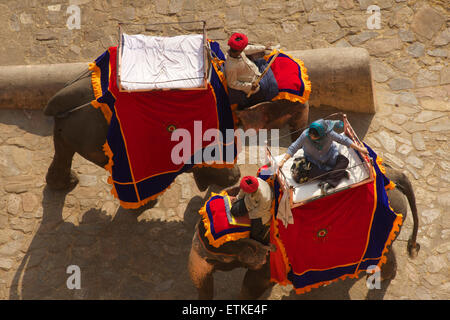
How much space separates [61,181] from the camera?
26.6 feet

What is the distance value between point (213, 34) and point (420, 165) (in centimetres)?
418

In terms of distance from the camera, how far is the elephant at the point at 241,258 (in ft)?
19.7

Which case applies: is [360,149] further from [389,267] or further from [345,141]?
[389,267]

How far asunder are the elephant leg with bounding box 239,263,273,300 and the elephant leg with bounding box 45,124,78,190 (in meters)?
2.76

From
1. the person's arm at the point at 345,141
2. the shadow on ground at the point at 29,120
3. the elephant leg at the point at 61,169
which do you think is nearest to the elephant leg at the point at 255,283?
the person's arm at the point at 345,141

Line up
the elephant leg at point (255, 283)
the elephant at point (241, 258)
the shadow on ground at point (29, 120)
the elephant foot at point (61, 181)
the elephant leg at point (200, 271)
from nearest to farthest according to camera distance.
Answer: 1. the elephant at point (241, 258)
2. the elephant leg at point (200, 271)
3. the elephant leg at point (255, 283)
4. the elephant foot at point (61, 181)
5. the shadow on ground at point (29, 120)

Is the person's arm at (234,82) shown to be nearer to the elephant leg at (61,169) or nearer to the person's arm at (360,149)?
the person's arm at (360,149)

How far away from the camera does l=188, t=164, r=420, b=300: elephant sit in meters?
6.01

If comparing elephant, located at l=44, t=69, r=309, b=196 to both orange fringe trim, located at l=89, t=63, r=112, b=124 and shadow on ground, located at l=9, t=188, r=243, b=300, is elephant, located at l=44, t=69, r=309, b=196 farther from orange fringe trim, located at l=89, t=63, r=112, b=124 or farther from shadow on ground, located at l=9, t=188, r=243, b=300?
shadow on ground, located at l=9, t=188, r=243, b=300

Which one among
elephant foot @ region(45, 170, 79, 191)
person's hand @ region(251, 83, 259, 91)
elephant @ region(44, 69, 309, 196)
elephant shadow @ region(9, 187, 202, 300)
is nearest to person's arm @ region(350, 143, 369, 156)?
elephant @ region(44, 69, 309, 196)

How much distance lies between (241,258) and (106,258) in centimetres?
229

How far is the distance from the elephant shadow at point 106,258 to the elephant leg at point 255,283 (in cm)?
83
